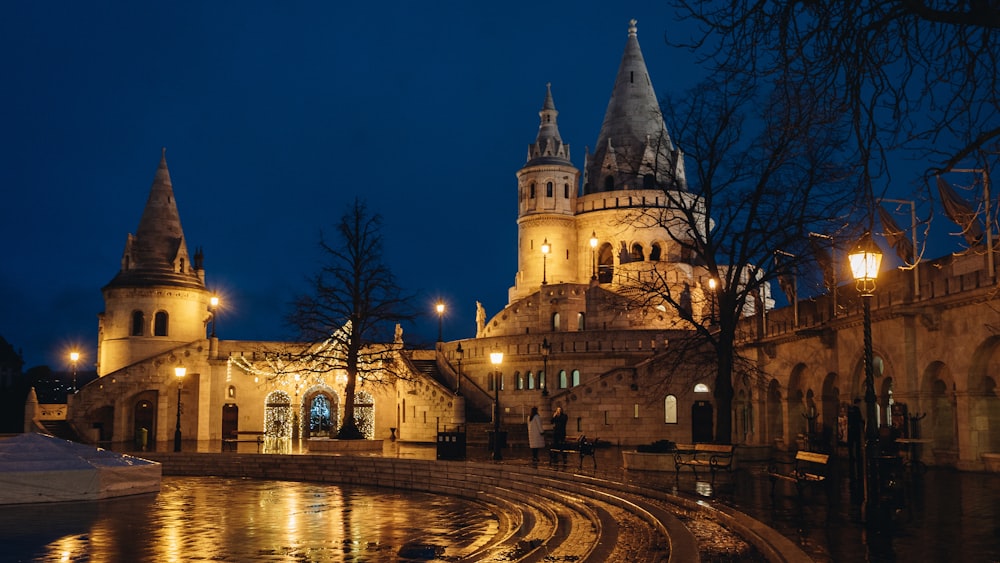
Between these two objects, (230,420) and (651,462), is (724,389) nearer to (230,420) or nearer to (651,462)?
(651,462)

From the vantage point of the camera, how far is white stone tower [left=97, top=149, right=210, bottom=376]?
49.4 meters

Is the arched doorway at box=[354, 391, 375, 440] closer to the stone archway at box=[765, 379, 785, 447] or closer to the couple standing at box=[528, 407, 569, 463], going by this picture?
the couple standing at box=[528, 407, 569, 463]

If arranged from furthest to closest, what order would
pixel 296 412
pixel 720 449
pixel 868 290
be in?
pixel 296 412 → pixel 720 449 → pixel 868 290

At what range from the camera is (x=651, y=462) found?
72.3 ft

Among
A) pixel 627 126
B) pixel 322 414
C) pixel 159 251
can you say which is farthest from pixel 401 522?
pixel 627 126

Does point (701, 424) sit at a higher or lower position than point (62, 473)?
higher

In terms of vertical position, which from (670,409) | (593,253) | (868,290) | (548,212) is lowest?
(670,409)

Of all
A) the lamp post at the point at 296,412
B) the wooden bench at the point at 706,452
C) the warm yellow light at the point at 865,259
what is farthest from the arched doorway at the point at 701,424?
the warm yellow light at the point at 865,259

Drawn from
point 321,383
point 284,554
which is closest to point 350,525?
point 284,554

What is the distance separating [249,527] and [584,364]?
30.4m

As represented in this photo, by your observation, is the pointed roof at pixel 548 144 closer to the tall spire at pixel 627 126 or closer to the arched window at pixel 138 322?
the tall spire at pixel 627 126

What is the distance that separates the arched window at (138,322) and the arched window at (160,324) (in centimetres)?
58

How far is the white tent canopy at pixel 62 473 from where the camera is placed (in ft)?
64.3

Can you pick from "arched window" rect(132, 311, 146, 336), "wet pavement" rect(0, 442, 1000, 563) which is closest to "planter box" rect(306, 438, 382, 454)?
"wet pavement" rect(0, 442, 1000, 563)
